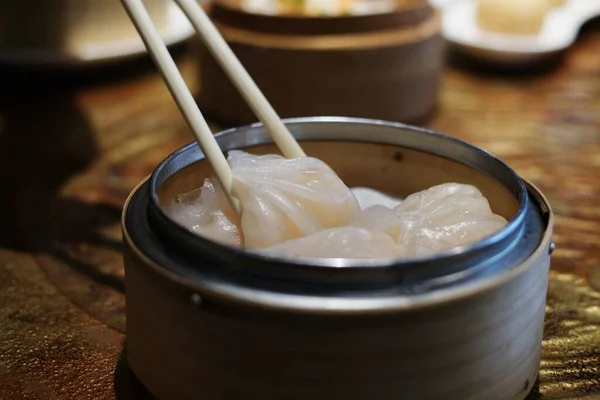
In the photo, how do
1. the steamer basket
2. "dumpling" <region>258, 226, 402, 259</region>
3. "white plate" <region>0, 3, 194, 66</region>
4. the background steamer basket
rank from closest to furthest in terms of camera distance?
the steamer basket → "dumpling" <region>258, 226, 402, 259</region> → the background steamer basket → "white plate" <region>0, 3, 194, 66</region>

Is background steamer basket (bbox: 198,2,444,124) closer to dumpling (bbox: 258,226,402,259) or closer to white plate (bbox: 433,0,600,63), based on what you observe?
white plate (bbox: 433,0,600,63)

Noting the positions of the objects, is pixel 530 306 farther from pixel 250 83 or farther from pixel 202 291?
pixel 250 83

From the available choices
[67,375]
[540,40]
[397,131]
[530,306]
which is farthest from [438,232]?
[540,40]

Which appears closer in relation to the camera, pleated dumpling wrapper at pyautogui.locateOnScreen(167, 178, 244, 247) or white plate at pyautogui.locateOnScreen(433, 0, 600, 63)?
pleated dumpling wrapper at pyautogui.locateOnScreen(167, 178, 244, 247)

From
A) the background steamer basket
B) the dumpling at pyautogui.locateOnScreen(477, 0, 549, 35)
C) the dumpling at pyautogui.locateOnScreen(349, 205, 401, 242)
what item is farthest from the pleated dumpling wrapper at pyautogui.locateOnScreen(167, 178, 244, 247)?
the dumpling at pyautogui.locateOnScreen(477, 0, 549, 35)

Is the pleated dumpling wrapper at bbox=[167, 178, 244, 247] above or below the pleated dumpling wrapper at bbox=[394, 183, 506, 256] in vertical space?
below

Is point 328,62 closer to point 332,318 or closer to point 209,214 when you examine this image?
point 209,214
